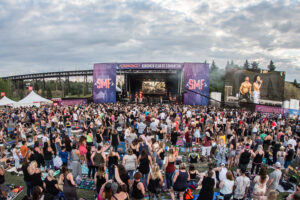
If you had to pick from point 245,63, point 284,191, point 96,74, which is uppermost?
point 245,63

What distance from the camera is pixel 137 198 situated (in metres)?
3.55

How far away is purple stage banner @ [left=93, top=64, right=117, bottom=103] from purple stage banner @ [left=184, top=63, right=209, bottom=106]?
9.49 m

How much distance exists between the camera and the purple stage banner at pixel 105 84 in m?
24.2

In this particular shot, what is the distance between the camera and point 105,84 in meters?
24.4

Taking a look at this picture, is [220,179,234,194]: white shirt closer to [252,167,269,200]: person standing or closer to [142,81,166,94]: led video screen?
[252,167,269,200]: person standing

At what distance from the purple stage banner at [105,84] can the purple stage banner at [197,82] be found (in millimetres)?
9487

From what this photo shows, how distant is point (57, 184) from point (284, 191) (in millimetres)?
6047

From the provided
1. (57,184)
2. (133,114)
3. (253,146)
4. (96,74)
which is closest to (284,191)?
(253,146)

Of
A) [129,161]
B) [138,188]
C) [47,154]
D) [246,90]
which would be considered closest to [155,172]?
[138,188]

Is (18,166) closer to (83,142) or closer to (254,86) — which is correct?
(83,142)

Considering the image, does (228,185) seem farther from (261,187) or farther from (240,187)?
(261,187)

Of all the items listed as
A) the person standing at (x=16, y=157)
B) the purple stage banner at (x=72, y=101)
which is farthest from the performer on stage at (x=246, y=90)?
the person standing at (x=16, y=157)

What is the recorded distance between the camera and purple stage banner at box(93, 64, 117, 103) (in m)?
24.2

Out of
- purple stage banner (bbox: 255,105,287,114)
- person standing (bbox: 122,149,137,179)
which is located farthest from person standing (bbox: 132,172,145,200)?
purple stage banner (bbox: 255,105,287,114)
